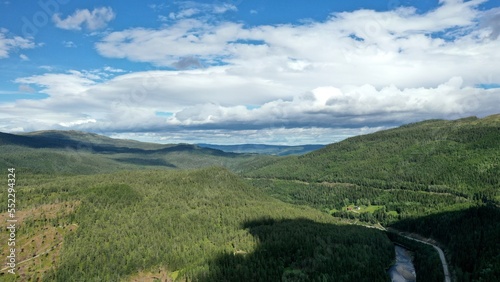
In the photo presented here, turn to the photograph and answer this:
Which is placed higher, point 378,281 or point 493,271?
point 493,271

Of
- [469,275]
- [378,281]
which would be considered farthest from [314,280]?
[469,275]

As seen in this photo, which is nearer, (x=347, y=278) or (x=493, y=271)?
(x=493, y=271)

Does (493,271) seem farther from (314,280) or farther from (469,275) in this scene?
(314,280)

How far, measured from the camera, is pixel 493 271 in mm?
180875

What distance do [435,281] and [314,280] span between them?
221 ft

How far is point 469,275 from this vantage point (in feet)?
641

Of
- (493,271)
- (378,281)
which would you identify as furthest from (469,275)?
(378,281)

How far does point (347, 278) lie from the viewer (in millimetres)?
199250

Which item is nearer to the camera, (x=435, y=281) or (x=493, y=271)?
(x=493, y=271)

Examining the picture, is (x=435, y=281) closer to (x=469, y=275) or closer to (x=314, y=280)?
(x=469, y=275)

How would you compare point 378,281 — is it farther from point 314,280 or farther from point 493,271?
point 493,271

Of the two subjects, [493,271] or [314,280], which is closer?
[493,271]

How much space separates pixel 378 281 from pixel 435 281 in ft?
103

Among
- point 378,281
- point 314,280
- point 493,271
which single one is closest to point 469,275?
point 493,271
